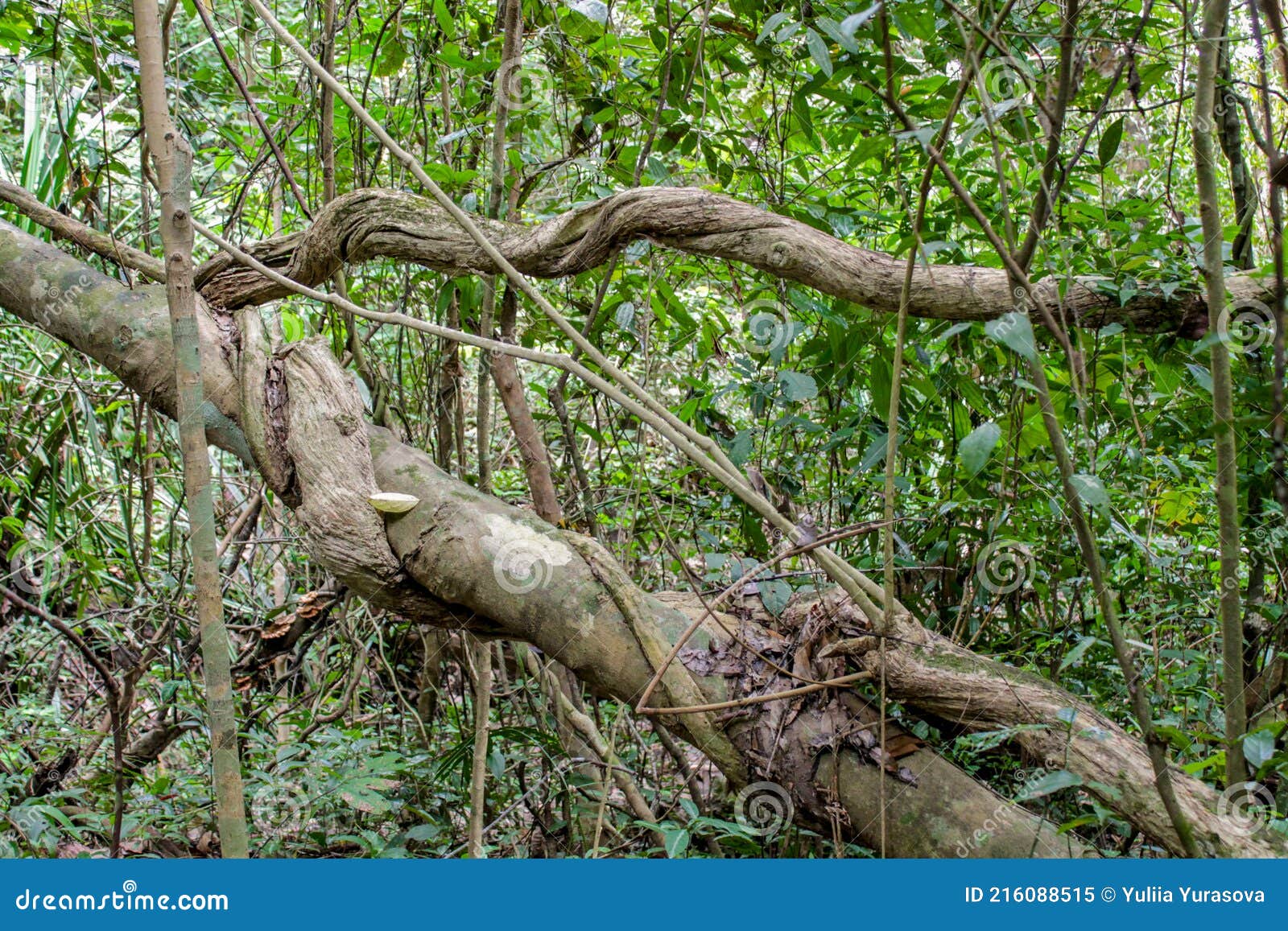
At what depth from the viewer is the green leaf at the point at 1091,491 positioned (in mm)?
1067

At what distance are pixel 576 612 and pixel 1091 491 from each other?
815mm

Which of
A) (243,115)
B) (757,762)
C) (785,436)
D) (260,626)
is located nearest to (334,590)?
(260,626)

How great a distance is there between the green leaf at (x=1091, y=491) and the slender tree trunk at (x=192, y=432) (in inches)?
39.4

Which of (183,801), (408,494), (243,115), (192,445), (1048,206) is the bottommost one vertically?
(183,801)

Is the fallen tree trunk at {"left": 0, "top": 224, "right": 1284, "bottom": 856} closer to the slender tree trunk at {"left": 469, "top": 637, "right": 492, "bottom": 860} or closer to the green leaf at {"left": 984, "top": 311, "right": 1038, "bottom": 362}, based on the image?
the slender tree trunk at {"left": 469, "top": 637, "right": 492, "bottom": 860}

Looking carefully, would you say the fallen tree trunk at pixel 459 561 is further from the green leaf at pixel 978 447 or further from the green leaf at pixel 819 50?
the green leaf at pixel 819 50

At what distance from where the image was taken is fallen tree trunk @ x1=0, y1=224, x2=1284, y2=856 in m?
1.38

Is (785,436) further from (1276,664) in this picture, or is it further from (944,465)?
(1276,664)

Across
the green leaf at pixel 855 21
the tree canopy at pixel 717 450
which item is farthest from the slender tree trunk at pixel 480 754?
the green leaf at pixel 855 21

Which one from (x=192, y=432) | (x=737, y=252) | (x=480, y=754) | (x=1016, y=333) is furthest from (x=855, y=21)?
(x=480, y=754)

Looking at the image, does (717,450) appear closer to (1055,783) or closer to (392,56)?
(1055,783)

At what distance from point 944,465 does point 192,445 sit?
156cm

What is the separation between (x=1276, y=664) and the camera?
174 centimetres

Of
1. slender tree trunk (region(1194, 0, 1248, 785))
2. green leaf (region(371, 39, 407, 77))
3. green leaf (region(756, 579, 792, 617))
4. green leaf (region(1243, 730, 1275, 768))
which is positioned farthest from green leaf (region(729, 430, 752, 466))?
green leaf (region(371, 39, 407, 77))
